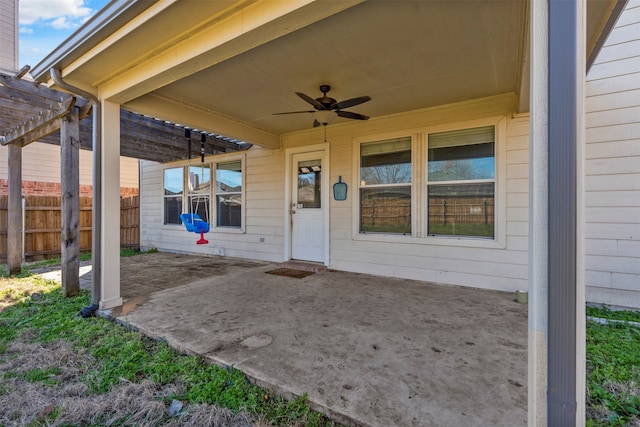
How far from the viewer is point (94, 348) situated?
2.28 metres

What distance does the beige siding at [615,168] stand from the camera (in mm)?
2889

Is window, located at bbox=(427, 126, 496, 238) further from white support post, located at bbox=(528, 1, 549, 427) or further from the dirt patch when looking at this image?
the dirt patch

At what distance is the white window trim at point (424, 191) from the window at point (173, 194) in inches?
186

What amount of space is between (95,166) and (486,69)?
4180mm

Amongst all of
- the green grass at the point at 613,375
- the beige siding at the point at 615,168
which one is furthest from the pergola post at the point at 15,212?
the beige siding at the point at 615,168

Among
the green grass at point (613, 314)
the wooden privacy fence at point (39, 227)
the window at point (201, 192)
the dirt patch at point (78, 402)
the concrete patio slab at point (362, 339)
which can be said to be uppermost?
the window at point (201, 192)

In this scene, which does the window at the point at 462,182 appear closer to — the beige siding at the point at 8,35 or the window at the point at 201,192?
the window at the point at 201,192

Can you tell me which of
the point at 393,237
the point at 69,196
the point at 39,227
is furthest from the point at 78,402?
the point at 39,227

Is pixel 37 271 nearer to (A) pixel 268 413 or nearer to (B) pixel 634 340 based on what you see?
(A) pixel 268 413

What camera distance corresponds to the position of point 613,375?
1.79 metres

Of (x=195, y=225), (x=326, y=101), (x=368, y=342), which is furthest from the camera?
(x=195, y=225)

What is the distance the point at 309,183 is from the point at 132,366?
385 centimetres

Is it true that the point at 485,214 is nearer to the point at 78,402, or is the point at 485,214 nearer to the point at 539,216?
the point at 539,216

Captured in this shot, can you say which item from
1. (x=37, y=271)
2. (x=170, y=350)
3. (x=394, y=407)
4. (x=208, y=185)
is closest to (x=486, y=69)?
(x=394, y=407)
